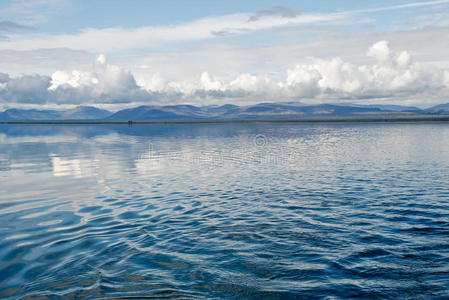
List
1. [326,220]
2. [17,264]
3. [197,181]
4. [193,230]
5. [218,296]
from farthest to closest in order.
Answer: [197,181] → [326,220] → [193,230] → [17,264] → [218,296]

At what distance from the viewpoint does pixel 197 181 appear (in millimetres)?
29625

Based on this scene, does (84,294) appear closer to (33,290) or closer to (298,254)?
(33,290)

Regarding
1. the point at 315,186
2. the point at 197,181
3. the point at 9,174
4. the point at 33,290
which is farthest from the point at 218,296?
the point at 9,174

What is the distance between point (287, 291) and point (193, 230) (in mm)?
6701

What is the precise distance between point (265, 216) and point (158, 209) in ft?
20.1

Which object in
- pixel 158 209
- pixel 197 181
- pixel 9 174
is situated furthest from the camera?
pixel 9 174

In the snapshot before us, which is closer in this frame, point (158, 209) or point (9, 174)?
point (158, 209)

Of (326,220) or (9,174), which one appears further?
(9,174)

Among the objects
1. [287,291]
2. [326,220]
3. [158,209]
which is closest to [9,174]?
[158,209]

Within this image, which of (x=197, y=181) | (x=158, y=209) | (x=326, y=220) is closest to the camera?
(x=326, y=220)

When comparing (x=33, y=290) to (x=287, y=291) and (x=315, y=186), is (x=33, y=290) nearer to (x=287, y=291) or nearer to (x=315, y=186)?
(x=287, y=291)

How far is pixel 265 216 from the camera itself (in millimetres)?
18641

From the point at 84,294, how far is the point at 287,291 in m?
5.88

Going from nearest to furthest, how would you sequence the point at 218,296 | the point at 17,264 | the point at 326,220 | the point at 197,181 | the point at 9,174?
the point at 218,296 < the point at 17,264 < the point at 326,220 < the point at 197,181 < the point at 9,174
